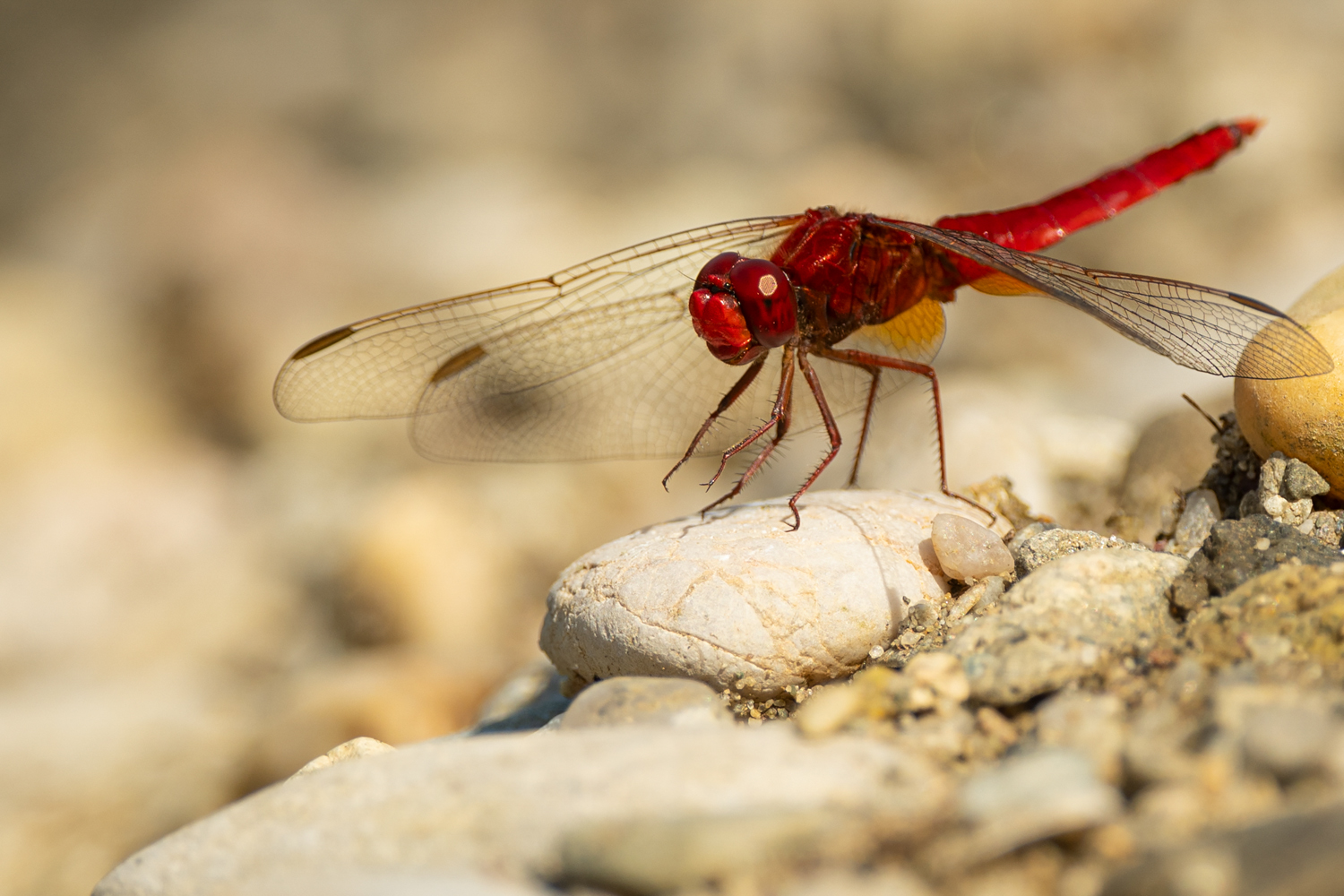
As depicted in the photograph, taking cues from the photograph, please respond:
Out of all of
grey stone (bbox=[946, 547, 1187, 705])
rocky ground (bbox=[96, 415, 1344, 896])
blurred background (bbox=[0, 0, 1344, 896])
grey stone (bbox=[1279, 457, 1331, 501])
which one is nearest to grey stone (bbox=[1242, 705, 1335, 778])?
rocky ground (bbox=[96, 415, 1344, 896])

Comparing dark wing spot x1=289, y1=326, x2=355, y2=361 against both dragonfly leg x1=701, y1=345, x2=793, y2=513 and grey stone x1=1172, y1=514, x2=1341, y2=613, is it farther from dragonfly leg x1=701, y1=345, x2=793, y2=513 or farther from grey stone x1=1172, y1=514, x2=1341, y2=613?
grey stone x1=1172, y1=514, x2=1341, y2=613

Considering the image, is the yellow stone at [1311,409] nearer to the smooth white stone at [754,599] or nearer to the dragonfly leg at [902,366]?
the dragonfly leg at [902,366]

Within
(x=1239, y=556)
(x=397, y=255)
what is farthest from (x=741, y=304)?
(x=397, y=255)

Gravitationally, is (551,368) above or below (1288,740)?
above

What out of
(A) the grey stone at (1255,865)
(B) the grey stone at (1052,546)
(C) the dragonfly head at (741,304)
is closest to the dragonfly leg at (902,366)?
(C) the dragonfly head at (741,304)

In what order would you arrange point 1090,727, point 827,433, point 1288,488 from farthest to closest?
point 827,433
point 1288,488
point 1090,727

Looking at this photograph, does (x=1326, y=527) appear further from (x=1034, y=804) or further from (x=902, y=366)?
(x=1034, y=804)
